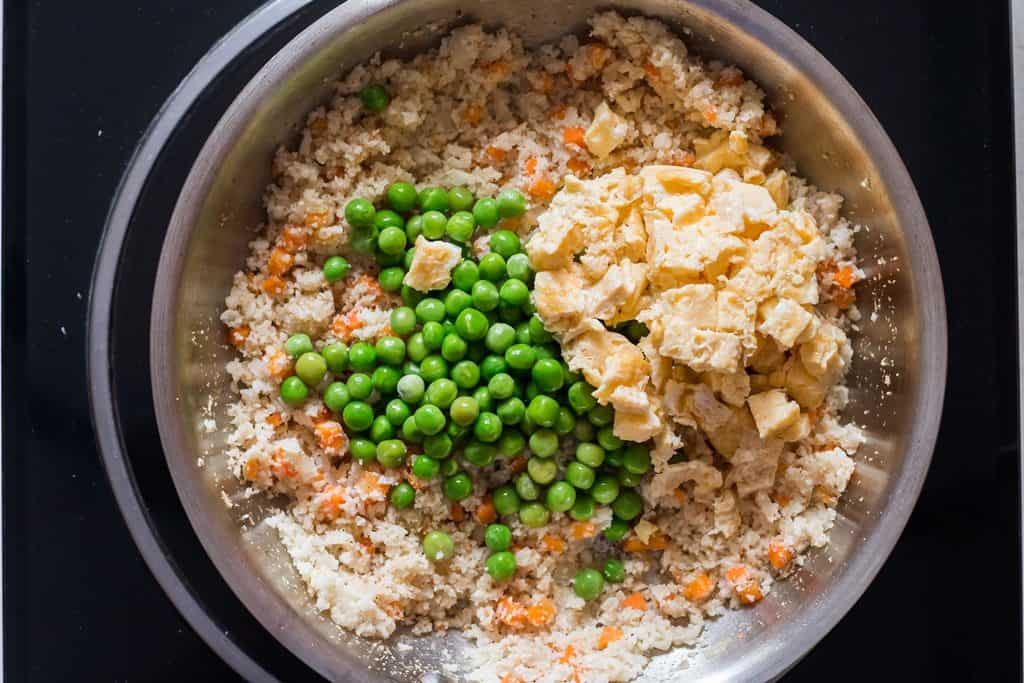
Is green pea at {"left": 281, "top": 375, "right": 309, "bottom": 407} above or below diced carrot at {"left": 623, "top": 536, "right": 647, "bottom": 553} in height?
above

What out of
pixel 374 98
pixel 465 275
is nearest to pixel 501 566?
pixel 465 275

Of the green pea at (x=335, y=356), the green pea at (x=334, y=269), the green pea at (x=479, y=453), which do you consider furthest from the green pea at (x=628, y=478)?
the green pea at (x=334, y=269)

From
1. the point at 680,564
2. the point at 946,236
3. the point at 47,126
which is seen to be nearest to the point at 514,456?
the point at 680,564

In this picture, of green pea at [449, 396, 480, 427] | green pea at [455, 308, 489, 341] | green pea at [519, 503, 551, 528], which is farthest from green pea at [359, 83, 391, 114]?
green pea at [519, 503, 551, 528]

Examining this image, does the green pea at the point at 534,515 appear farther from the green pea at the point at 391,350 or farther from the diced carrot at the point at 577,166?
the diced carrot at the point at 577,166

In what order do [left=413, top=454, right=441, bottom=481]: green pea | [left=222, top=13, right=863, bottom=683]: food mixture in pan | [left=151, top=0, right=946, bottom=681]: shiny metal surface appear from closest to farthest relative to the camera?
[left=151, top=0, right=946, bottom=681]: shiny metal surface, [left=222, top=13, right=863, bottom=683]: food mixture in pan, [left=413, top=454, right=441, bottom=481]: green pea

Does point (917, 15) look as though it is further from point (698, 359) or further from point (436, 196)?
point (436, 196)

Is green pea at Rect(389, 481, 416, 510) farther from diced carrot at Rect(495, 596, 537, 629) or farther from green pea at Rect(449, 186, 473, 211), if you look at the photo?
green pea at Rect(449, 186, 473, 211)
